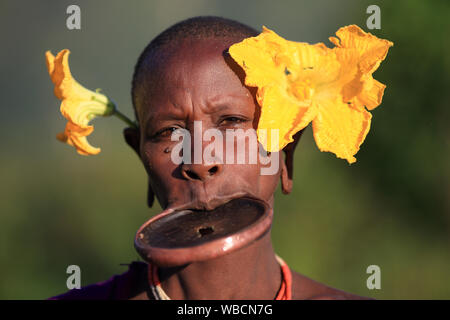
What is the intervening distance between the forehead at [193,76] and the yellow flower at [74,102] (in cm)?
44

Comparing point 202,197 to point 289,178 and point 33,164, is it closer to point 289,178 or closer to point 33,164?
point 289,178

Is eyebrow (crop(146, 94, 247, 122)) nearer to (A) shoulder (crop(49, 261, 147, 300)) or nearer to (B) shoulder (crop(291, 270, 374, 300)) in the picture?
(A) shoulder (crop(49, 261, 147, 300))

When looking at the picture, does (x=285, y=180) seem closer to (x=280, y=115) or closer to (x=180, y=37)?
(x=280, y=115)

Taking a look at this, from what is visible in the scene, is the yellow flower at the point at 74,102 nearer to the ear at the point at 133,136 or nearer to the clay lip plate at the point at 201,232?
the ear at the point at 133,136

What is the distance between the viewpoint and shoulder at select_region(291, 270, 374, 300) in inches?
146

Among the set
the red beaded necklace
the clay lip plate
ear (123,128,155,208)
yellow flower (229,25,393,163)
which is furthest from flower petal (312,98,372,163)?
ear (123,128,155,208)

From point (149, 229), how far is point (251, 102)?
884mm

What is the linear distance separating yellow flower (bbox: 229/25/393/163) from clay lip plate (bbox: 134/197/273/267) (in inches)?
17.1

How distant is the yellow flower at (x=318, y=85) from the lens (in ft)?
10.6

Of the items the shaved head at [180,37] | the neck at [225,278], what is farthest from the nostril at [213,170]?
the shaved head at [180,37]

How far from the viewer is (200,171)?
10.1 ft

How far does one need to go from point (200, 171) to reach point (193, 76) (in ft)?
1.76

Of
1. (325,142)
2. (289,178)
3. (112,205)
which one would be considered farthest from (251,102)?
(112,205)

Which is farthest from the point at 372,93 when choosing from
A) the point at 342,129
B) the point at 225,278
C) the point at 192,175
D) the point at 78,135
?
the point at 78,135
